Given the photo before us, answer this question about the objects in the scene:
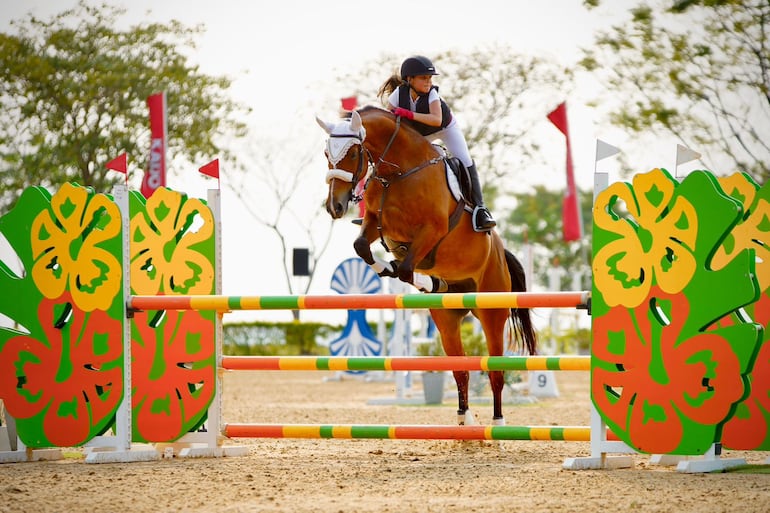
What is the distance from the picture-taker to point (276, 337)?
24.4m

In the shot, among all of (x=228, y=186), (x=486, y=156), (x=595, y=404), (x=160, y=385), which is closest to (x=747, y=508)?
(x=595, y=404)

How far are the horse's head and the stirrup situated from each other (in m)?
1.11

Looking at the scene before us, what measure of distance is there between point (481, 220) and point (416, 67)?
1103 mm

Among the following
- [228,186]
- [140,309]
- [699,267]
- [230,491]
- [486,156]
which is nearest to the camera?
[230,491]

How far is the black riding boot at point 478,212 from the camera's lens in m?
6.79

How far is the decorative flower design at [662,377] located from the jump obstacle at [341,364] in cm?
5

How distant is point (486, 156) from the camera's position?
81.9ft

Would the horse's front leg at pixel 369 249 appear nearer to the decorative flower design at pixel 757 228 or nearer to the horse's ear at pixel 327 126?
the horse's ear at pixel 327 126

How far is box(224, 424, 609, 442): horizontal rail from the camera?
16.6 ft

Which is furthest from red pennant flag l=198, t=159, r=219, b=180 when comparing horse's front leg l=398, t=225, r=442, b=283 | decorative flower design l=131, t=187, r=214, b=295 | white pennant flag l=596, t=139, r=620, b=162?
→ white pennant flag l=596, t=139, r=620, b=162

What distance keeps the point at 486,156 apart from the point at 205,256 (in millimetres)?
19657

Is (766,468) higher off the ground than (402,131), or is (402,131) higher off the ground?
(402,131)

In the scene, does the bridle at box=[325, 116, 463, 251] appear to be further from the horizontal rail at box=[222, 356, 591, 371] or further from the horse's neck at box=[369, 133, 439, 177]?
the horizontal rail at box=[222, 356, 591, 371]

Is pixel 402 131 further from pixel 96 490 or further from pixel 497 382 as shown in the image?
pixel 96 490
